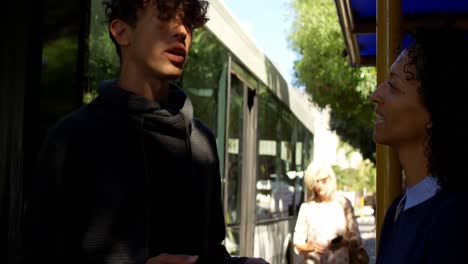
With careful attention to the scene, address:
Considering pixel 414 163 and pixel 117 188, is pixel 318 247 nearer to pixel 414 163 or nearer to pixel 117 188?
pixel 414 163

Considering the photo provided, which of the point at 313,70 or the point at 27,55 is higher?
the point at 313,70

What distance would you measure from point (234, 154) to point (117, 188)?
18.8 ft

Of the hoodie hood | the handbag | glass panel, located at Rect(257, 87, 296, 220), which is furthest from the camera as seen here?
glass panel, located at Rect(257, 87, 296, 220)

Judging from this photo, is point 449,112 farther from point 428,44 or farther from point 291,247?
point 291,247

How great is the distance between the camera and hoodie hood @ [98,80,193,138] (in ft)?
6.89

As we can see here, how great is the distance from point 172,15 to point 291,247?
10216mm

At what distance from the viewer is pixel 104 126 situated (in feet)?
6.72

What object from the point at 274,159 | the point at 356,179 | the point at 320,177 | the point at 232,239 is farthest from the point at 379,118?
the point at 356,179

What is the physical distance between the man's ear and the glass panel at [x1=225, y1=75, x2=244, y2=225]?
497 cm

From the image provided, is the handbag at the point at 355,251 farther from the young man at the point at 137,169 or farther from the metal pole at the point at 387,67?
the young man at the point at 137,169

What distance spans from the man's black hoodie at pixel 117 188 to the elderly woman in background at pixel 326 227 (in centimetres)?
489

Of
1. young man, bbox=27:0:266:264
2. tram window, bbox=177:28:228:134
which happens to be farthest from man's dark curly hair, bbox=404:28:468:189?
tram window, bbox=177:28:228:134

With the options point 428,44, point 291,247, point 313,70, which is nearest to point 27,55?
point 428,44

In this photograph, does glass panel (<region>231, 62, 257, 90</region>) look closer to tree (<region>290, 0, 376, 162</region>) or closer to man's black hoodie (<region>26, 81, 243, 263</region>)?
man's black hoodie (<region>26, 81, 243, 263</region>)
